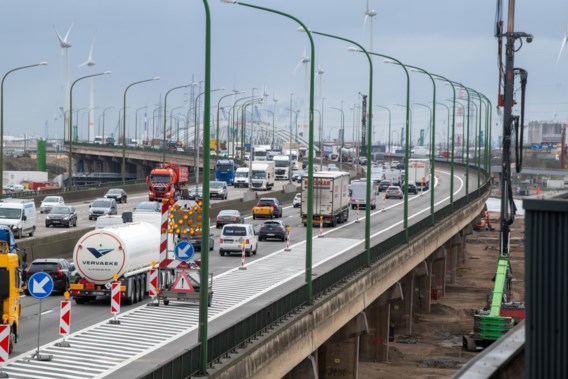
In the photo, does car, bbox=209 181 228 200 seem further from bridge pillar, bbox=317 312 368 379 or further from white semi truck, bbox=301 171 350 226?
bridge pillar, bbox=317 312 368 379

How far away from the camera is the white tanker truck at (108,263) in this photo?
40.2 meters

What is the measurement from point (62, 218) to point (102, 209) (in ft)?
25.8

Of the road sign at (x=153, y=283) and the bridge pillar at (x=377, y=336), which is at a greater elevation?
the road sign at (x=153, y=283)

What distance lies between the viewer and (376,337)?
198ft

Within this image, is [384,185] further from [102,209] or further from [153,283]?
[153,283]

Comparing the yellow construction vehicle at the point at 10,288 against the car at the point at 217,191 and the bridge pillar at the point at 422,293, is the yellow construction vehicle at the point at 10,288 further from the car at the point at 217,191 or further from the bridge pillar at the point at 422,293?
the car at the point at 217,191

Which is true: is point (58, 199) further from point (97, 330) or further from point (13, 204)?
point (97, 330)

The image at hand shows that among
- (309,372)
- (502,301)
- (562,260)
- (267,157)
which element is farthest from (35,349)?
(267,157)

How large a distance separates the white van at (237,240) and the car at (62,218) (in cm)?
1533

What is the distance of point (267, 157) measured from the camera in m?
189

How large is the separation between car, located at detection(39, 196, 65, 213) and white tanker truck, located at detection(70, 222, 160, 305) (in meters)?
47.1

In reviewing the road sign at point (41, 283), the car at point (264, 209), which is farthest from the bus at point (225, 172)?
the road sign at point (41, 283)

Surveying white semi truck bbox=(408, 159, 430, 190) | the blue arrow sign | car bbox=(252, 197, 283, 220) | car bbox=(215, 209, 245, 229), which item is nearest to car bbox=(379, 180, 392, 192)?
white semi truck bbox=(408, 159, 430, 190)

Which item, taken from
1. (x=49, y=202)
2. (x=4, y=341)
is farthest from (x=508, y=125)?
(x=49, y=202)
